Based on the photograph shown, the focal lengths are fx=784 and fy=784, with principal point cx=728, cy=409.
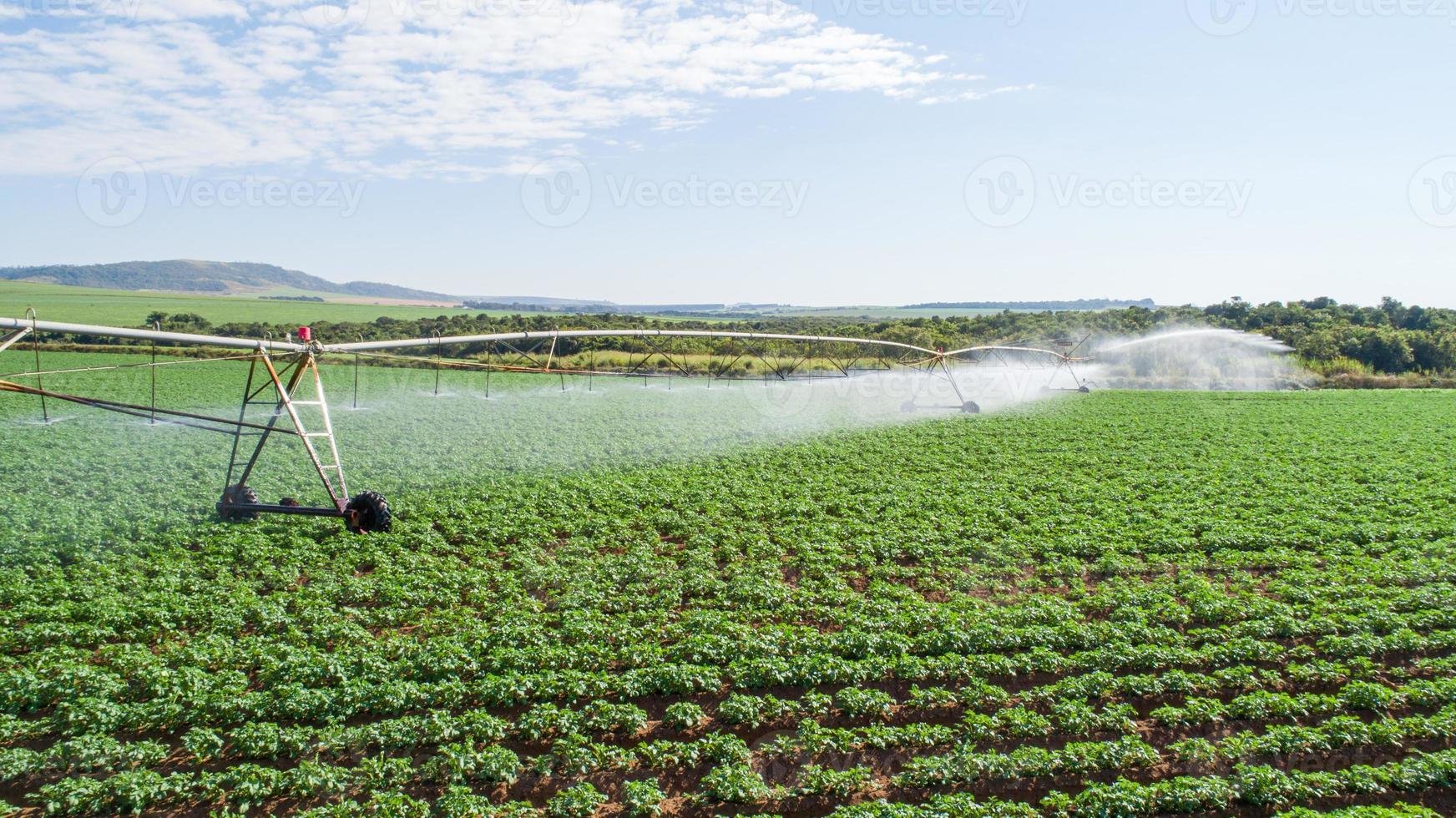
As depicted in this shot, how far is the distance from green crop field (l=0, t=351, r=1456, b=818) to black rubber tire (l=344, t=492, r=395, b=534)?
0.47 meters

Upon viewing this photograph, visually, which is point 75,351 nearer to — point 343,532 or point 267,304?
point 343,532

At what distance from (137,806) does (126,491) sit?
16.2 meters

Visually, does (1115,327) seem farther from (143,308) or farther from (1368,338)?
(143,308)

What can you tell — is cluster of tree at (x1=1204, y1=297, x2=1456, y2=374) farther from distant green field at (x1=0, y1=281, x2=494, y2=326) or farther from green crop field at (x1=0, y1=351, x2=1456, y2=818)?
distant green field at (x1=0, y1=281, x2=494, y2=326)

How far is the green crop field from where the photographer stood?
8664 mm

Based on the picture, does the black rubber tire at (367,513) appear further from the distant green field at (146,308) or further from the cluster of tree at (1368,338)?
the cluster of tree at (1368,338)

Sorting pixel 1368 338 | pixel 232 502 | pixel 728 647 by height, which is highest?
pixel 1368 338

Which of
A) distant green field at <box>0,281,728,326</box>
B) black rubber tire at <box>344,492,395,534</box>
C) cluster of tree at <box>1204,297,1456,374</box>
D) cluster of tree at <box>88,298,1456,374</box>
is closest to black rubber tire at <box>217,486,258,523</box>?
black rubber tire at <box>344,492,395,534</box>

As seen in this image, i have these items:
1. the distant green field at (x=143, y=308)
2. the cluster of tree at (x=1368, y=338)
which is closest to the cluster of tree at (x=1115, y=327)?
the cluster of tree at (x=1368, y=338)

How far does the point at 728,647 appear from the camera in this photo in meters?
11.9

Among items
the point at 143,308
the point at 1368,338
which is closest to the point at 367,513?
the point at 1368,338

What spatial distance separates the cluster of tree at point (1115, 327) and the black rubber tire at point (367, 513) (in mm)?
29446

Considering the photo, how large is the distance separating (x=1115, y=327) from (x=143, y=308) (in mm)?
144305

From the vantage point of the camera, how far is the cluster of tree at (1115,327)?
2699 inches
